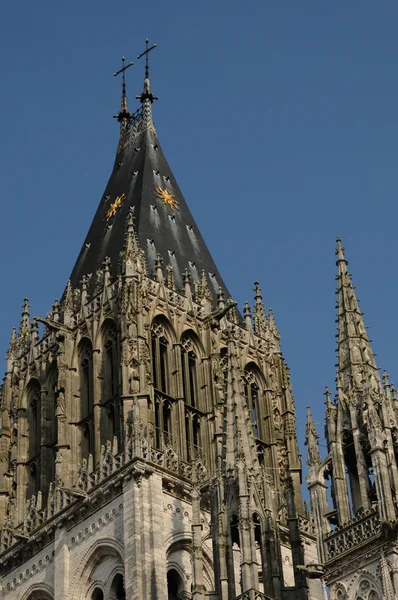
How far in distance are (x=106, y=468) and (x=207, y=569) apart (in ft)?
17.1

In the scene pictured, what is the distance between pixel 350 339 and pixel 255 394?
16.1 meters

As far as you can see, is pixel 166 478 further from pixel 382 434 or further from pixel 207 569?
pixel 382 434

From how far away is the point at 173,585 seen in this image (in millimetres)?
57625

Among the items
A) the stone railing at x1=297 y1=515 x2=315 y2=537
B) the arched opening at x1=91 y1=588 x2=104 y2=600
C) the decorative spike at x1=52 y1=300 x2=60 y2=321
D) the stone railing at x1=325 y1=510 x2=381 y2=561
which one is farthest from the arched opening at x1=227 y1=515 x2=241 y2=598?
the decorative spike at x1=52 y1=300 x2=60 y2=321

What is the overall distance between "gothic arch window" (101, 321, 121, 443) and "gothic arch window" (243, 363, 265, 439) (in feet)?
19.7

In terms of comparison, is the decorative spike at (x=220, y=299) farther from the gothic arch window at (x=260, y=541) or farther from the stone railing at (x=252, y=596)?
the stone railing at (x=252, y=596)

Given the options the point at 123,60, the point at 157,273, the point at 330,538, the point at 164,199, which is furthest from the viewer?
the point at 123,60

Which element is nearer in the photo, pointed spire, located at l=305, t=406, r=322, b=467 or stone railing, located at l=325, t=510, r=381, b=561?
stone railing, located at l=325, t=510, r=381, b=561

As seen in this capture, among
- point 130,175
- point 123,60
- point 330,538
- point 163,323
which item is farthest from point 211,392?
point 123,60

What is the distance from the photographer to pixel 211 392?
6312cm

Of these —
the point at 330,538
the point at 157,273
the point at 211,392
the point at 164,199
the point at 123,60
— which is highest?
the point at 123,60

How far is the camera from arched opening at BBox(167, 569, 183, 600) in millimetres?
57188

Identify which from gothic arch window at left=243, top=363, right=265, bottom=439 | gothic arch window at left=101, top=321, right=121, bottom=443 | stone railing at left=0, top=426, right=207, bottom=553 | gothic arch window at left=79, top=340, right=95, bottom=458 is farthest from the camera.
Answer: gothic arch window at left=243, top=363, right=265, bottom=439

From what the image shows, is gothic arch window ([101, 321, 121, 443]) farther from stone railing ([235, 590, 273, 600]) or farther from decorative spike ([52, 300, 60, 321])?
stone railing ([235, 590, 273, 600])
